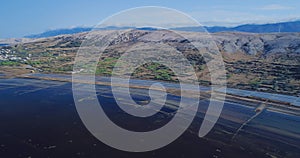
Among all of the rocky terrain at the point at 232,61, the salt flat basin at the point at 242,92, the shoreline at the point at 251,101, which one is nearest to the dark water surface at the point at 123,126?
the shoreline at the point at 251,101

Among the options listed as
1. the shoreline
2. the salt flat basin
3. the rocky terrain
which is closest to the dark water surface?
the shoreline

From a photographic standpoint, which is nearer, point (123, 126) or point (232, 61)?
point (123, 126)

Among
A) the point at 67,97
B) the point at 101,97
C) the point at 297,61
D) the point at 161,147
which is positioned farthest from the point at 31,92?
the point at 297,61

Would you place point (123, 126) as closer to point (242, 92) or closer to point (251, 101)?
point (251, 101)

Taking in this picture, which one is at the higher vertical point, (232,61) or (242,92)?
(232,61)

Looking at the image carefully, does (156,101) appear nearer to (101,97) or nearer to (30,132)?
(101,97)

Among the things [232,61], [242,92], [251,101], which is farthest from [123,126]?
[232,61]
